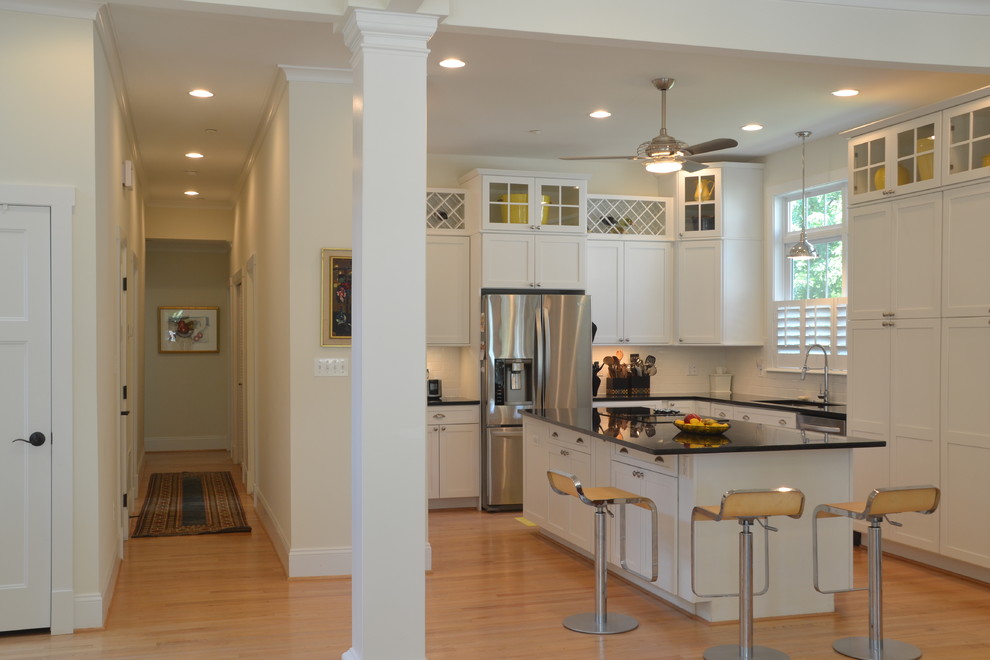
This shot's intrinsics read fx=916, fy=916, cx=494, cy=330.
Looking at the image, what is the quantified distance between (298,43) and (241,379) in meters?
5.40

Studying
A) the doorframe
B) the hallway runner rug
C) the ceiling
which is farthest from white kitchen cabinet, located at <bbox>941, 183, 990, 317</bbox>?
the hallway runner rug

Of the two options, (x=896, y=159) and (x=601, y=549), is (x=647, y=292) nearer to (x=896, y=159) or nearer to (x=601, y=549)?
(x=896, y=159)

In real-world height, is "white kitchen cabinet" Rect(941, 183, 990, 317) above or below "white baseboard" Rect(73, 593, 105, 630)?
above

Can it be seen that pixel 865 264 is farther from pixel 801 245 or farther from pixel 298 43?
pixel 298 43

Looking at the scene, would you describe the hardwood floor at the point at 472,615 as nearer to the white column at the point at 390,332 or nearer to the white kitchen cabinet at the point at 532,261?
the white column at the point at 390,332

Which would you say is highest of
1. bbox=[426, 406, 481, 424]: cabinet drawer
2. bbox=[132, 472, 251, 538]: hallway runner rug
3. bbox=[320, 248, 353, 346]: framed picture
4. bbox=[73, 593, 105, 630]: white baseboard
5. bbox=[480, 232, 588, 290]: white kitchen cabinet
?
bbox=[480, 232, 588, 290]: white kitchen cabinet

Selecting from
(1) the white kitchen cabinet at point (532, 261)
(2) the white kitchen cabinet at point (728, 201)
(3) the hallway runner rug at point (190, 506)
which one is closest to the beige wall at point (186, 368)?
(3) the hallway runner rug at point (190, 506)

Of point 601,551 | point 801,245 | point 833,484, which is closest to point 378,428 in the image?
point 601,551

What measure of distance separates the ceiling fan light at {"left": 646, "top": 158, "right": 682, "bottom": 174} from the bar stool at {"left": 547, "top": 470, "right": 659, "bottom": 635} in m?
1.90

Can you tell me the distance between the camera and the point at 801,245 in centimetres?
652

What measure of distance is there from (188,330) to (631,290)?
6125mm

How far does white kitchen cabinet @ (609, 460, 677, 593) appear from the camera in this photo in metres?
4.51

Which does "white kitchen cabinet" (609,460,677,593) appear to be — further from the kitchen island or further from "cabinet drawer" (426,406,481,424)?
"cabinet drawer" (426,406,481,424)

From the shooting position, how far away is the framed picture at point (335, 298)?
5.31 meters
